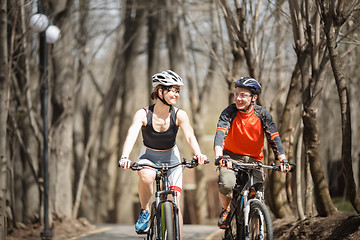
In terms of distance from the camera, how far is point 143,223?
23.3ft

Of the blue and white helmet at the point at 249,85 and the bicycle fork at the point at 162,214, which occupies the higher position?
the blue and white helmet at the point at 249,85

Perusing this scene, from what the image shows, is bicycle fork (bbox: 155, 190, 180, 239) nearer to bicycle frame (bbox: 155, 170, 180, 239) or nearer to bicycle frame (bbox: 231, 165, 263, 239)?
bicycle frame (bbox: 155, 170, 180, 239)

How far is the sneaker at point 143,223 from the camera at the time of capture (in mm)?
7070

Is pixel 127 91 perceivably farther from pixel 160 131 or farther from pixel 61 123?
pixel 160 131

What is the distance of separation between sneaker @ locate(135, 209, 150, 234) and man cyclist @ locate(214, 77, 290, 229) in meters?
0.82

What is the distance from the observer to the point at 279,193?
397 inches

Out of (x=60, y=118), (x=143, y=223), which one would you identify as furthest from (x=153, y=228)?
(x=60, y=118)

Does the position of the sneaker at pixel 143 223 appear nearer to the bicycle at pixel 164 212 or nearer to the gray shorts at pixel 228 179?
the bicycle at pixel 164 212

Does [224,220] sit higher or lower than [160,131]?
lower

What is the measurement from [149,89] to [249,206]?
15820 mm

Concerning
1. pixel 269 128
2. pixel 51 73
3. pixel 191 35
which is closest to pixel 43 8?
pixel 51 73

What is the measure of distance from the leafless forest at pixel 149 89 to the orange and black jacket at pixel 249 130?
3.48 feet

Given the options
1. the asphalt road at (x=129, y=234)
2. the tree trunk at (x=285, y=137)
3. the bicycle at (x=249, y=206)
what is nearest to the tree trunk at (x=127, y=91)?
the asphalt road at (x=129, y=234)

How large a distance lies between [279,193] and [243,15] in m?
2.83
